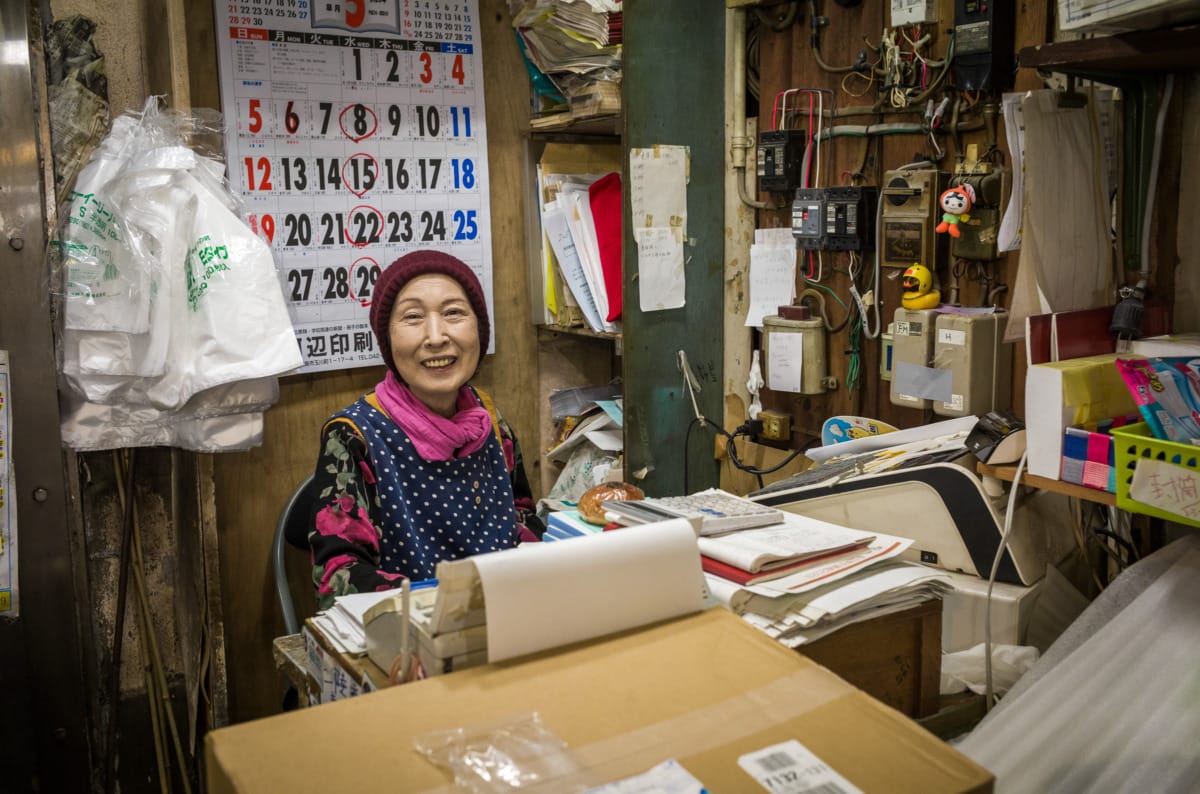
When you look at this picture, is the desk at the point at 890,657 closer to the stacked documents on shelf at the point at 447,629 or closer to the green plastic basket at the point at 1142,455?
the stacked documents on shelf at the point at 447,629

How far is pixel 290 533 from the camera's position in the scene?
2.28m

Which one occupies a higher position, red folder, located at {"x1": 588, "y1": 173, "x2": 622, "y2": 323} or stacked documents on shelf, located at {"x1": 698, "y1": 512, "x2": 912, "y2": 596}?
red folder, located at {"x1": 588, "y1": 173, "x2": 622, "y2": 323}

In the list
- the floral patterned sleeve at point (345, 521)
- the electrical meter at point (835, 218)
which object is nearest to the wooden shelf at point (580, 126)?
the electrical meter at point (835, 218)

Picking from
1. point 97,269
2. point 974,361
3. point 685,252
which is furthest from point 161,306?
point 974,361

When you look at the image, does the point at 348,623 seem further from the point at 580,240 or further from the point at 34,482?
the point at 580,240

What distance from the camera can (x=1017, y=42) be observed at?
1934 millimetres

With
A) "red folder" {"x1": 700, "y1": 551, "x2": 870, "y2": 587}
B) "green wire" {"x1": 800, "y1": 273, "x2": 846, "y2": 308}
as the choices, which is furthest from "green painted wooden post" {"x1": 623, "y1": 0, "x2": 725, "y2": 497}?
"red folder" {"x1": 700, "y1": 551, "x2": 870, "y2": 587}

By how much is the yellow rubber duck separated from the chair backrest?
1.39 m

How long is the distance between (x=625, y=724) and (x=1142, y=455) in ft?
2.91

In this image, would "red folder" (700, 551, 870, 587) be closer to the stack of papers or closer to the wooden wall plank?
the stack of papers

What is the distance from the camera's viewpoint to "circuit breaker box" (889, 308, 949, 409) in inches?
80.5

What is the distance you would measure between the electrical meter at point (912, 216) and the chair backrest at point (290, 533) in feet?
4.67

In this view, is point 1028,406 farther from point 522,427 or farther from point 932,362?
point 522,427

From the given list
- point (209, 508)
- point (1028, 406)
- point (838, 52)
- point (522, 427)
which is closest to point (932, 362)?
point (1028, 406)
